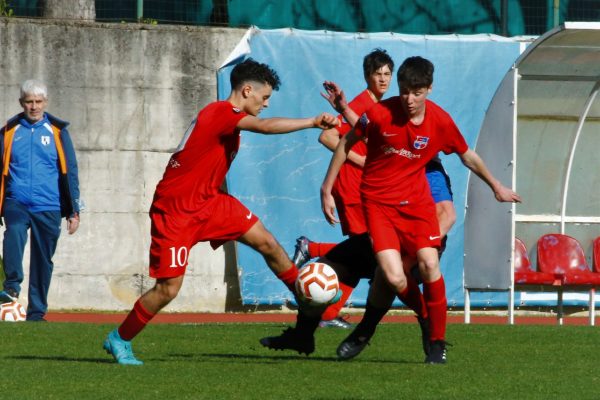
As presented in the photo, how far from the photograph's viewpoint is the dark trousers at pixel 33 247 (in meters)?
12.6

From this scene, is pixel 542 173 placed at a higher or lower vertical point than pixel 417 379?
higher

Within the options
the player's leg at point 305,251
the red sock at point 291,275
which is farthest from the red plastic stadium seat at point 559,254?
the red sock at point 291,275

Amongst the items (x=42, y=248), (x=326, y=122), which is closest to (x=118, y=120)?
(x=42, y=248)

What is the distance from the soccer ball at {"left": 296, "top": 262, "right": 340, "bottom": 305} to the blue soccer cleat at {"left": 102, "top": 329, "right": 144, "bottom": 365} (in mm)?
1114

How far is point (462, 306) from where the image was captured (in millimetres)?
15766

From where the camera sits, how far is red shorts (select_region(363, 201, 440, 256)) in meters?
8.47

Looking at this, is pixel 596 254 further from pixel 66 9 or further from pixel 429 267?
pixel 429 267

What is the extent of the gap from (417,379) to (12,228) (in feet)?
19.9

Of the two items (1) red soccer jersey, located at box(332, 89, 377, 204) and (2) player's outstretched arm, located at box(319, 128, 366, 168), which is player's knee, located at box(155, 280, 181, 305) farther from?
(1) red soccer jersey, located at box(332, 89, 377, 204)

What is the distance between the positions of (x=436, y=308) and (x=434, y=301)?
0.15 ft

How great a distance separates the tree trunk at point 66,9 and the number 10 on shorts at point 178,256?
8445 mm

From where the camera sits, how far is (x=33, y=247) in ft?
42.2

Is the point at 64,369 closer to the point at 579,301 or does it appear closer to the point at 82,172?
the point at 82,172

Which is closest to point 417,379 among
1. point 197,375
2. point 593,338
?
point 197,375
